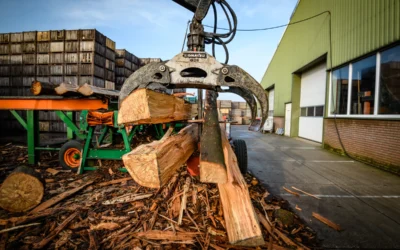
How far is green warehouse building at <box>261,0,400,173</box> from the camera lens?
5129 mm

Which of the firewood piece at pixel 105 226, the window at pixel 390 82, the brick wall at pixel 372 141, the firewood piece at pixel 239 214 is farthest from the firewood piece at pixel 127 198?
the window at pixel 390 82

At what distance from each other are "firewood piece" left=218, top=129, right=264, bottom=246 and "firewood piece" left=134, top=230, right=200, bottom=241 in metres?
0.49

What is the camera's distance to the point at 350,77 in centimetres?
688

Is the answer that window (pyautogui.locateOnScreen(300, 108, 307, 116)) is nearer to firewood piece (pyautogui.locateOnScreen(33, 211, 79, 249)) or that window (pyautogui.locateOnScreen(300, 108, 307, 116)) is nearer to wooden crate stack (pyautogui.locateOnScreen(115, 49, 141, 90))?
firewood piece (pyautogui.locateOnScreen(33, 211, 79, 249))

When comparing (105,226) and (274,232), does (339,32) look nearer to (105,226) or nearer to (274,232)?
(274,232)

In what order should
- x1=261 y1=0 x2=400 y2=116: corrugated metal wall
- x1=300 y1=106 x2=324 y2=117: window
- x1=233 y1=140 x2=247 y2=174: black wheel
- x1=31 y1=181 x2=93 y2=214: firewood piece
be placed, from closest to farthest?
x1=31 y1=181 x2=93 y2=214: firewood piece → x1=233 y1=140 x2=247 y2=174: black wheel → x1=261 y1=0 x2=400 y2=116: corrugated metal wall → x1=300 y1=106 x2=324 y2=117: window

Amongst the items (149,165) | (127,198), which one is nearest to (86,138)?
(127,198)

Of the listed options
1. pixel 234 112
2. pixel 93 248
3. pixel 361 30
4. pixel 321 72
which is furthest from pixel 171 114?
pixel 234 112

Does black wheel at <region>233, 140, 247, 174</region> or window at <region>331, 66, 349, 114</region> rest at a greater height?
window at <region>331, 66, 349, 114</region>

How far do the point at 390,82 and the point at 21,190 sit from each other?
857 centimetres

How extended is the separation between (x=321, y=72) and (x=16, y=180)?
11.8 metres

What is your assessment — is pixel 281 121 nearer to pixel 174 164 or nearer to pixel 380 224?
pixel 380 224

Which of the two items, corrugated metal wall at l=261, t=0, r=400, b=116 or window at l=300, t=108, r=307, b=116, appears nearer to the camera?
corrugated metal wall at l=261, t=0, r=400, b=116

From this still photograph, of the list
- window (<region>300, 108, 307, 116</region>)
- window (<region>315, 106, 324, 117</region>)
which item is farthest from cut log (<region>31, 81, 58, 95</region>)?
window (<region>300, 108, 307, 116</region>)
